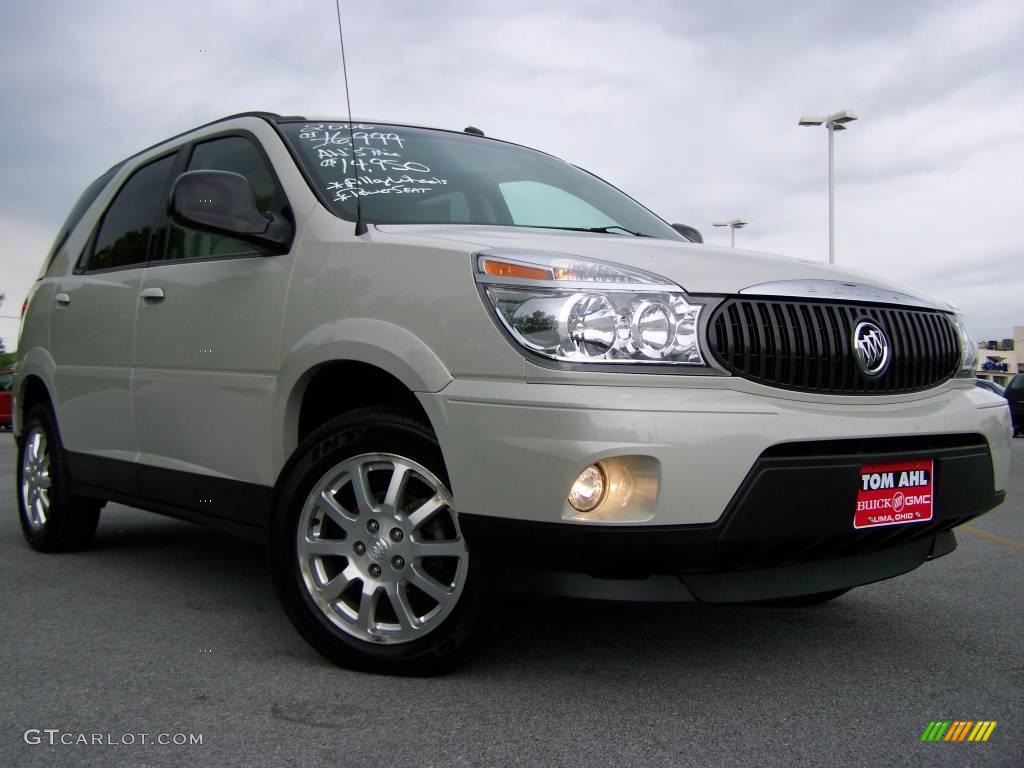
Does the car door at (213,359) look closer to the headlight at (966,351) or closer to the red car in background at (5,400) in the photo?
the headlight at (966,351)

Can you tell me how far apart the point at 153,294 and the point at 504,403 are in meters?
2.06

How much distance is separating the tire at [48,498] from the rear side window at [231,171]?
1438mm

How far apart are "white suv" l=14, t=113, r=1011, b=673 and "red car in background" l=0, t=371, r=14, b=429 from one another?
20.7 metres

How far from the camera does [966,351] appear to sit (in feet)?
11.1

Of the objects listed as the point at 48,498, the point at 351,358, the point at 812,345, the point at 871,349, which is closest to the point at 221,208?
the point at 351,358

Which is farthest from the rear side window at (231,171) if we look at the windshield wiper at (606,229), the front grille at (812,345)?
the front grille at (812,345)

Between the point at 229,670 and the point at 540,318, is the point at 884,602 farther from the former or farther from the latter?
the point at 229,670

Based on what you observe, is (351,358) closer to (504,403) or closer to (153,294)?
(504,403)

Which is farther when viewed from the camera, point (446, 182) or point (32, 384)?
point (32, 384)

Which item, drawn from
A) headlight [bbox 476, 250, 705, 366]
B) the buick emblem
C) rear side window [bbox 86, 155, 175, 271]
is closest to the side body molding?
headlight [bbox 476, 250, 705, 366]

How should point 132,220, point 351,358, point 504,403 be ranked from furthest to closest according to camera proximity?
point 132,220 < point 351,358 < point 504,403

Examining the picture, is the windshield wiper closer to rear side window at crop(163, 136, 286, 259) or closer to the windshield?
the windshield

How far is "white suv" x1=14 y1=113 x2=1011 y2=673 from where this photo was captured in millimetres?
2607

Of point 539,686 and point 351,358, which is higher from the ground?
point 351,358
